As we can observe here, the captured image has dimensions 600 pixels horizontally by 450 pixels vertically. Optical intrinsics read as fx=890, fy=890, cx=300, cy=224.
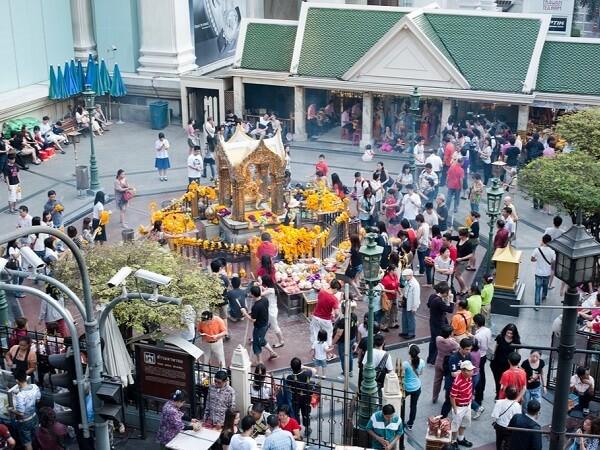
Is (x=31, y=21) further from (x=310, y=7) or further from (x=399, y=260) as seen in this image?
(x=399, y=260)

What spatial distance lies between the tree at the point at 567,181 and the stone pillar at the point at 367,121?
1122 cm

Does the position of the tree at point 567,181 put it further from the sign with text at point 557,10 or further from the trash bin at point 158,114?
the sign with text at point 557,10

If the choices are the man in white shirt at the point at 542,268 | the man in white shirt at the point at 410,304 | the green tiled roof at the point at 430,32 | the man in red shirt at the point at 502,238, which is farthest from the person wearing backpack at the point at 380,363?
the green tiled roof at the point at 430,32

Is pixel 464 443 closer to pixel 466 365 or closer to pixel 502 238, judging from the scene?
pixel 466 365

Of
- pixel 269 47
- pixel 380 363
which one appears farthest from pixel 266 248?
pixel 269 47

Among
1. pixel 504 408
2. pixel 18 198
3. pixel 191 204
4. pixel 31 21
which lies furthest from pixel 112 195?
pixel 504 408

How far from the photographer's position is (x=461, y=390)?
13.3 m

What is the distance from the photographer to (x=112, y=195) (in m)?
25.9

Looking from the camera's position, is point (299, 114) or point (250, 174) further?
point (299, 114)

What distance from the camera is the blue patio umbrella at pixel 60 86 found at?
31.7 meters

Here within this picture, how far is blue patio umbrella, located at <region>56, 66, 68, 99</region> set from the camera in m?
31.7

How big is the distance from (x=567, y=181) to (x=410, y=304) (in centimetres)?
447

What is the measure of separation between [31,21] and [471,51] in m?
15.4

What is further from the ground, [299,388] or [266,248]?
[266,248]
